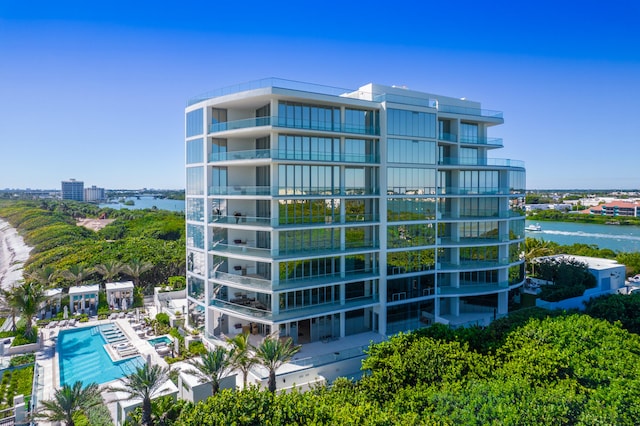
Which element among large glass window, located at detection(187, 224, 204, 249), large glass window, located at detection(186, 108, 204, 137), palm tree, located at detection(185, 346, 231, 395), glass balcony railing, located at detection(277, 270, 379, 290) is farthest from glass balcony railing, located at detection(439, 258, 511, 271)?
large glass window, located at detection(186, 108, 204, 137)

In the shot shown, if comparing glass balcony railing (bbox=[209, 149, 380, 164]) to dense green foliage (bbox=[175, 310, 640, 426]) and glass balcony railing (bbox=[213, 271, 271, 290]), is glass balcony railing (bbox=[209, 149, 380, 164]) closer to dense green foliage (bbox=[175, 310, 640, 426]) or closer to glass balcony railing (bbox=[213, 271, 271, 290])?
glass balcony railing (bbox=[213, 271, 271, 290])

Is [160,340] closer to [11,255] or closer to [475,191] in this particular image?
[475,191]

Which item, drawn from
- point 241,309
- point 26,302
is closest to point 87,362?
point 26,302

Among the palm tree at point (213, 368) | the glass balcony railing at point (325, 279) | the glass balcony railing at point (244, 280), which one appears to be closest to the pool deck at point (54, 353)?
the palm tree at point (213, 368)

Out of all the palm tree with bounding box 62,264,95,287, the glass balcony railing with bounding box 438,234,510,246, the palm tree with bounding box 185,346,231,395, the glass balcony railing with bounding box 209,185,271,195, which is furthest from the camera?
the palm tree with bounding box 62,264,95,287

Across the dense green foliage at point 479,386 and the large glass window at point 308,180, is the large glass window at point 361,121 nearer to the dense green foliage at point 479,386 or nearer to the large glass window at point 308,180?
the large glass window at point 308,180

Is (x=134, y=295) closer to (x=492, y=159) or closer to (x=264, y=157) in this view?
(x=264, y=157)
